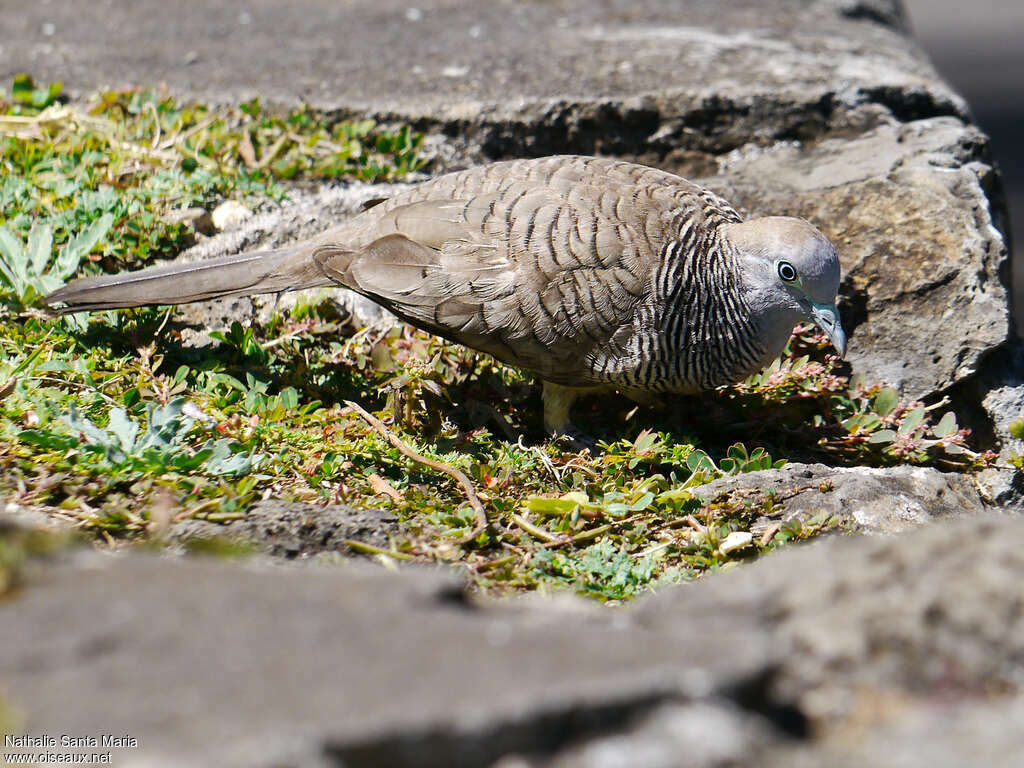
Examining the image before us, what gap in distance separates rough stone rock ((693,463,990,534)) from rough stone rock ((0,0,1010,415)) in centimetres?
74

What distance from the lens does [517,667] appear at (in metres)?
1.43

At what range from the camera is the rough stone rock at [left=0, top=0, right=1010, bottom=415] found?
4383mm

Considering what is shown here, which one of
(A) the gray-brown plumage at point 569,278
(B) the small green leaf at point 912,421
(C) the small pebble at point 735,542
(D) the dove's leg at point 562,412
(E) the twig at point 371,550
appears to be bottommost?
(D) the dove's leg at point 562,412

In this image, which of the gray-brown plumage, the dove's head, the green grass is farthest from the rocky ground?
the dove's head

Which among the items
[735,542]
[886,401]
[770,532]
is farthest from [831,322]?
[735,542]

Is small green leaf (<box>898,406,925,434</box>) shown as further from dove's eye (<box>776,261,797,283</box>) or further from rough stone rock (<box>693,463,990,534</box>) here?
dove's eye (<box>776,261,797,283</box>)

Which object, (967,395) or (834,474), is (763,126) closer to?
(967,395)

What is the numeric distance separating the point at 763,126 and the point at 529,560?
325 centimetres

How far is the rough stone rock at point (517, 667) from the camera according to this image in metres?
1.33

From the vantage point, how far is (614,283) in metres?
3.73

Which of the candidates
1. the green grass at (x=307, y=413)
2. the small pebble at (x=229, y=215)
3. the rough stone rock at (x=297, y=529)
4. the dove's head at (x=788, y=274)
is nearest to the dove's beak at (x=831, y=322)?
the dove's head at (x=788, y=274)

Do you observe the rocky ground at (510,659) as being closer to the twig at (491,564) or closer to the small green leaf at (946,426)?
the twig at (491,564)

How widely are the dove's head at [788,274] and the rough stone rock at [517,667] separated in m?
2.20

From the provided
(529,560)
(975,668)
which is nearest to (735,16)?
(529,560)
